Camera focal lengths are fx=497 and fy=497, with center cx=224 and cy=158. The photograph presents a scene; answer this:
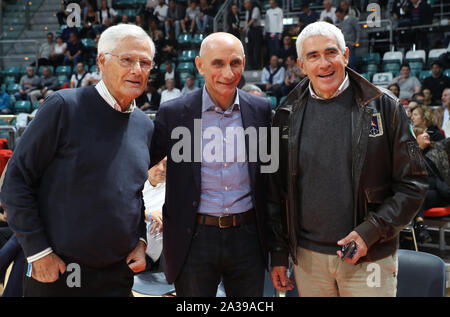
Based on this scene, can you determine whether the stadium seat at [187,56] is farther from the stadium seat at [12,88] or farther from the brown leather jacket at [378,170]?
the brown leather jacket at [378,170]

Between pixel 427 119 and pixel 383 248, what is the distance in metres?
3.82

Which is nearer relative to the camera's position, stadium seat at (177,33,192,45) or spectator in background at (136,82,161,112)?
spectator in background at (136,82,161,112)

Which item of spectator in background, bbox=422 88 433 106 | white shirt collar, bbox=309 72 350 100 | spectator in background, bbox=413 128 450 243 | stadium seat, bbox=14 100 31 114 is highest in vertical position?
white shirt collar, bbox=309 72 350 100

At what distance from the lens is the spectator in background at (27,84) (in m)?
11.1

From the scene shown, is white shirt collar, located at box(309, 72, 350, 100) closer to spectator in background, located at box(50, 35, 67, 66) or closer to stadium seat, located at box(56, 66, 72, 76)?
stadium seat, located at box(56, 66, 72, 76)

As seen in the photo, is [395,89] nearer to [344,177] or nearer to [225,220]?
[344,177]

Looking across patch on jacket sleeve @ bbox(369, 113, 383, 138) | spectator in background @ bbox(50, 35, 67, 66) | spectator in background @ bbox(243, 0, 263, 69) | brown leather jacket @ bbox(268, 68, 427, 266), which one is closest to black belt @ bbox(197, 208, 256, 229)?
brown leather jacket @ bbox(268, 68, 427, 266)

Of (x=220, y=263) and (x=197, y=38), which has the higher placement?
(x=197, y=38)

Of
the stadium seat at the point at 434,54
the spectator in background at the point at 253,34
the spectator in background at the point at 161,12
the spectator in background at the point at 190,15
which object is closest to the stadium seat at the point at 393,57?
the stadium seat at the point at 434,54

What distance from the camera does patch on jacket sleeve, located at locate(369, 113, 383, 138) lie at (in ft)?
6.19

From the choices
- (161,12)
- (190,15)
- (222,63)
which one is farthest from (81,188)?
(161,12)

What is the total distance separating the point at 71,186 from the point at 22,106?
9691 mm

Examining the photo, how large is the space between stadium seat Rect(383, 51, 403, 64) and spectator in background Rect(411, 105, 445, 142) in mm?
3845

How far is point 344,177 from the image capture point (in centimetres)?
190
